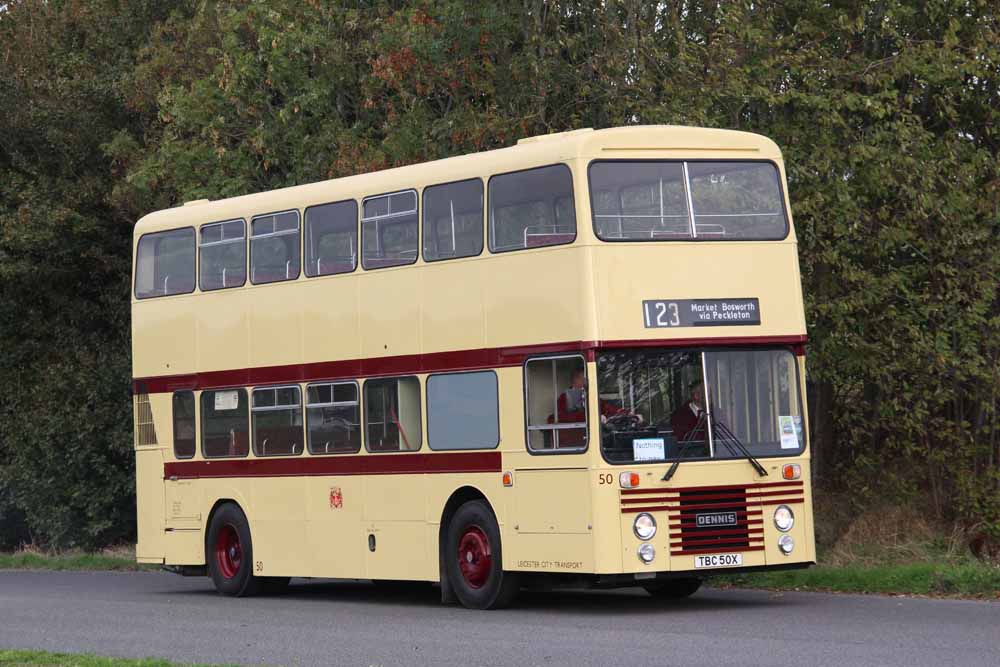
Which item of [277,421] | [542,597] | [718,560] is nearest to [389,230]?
[277,421]

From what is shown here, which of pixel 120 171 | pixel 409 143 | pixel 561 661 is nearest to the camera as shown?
pixel 561 661

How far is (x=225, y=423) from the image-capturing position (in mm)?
22859

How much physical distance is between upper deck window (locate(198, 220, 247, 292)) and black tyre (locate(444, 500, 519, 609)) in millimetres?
4895

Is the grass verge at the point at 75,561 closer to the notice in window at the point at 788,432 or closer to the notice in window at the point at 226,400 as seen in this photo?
the notice in window at the point at 226,400

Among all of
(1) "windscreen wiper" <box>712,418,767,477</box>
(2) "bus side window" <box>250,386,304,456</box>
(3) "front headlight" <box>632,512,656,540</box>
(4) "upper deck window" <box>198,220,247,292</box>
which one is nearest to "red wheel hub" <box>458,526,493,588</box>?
(3) "front headlight" <box>632,512,656,540</box>

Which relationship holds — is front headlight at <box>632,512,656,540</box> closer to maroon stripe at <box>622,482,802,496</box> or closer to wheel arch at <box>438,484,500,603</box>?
maroon stripe at <box>622,482,802,496</box>

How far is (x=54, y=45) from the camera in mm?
34500

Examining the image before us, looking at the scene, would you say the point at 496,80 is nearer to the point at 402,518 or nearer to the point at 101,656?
the point at 402,518

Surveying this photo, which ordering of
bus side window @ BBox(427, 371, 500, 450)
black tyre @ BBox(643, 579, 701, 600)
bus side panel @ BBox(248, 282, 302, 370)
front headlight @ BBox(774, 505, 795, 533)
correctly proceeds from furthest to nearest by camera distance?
bus side panel @ BBox(248, 282, 302, 370) < black tyre @ BBox(643, 579, 701, 600) < bus side window @ BBox(427, 371, 500, 450) < front headlight @ BBox(774, 505, 795, 533)

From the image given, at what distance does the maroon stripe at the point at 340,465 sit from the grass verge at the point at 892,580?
376 centimetres

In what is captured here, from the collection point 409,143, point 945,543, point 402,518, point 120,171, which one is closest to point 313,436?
point 402,518

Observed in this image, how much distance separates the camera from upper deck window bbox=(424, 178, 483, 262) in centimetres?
1889

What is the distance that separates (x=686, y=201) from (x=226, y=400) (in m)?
7.26

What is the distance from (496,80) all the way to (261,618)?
27.5 feet
